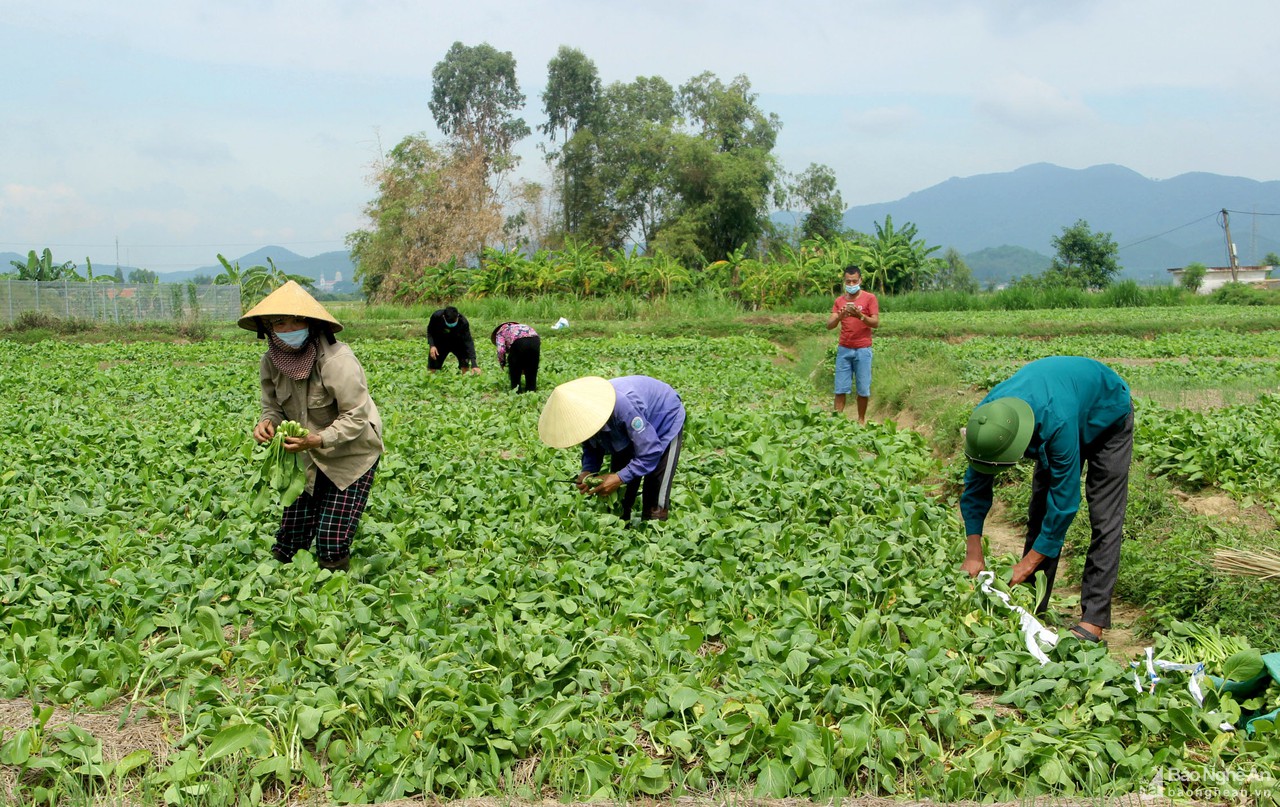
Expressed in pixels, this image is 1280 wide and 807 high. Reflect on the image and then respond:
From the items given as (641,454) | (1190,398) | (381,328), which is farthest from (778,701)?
(381,328)

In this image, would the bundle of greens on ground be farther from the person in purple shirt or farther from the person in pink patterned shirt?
the person in pink patterned shirt

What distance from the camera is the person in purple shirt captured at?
218 inches

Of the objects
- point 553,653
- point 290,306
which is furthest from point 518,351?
point 553,653

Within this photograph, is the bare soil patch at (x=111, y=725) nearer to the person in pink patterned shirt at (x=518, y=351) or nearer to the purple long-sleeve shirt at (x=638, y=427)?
the purple long-sleeve shirt at (x=638, y=427)

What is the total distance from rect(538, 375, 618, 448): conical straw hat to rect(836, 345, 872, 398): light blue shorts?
18.3ft

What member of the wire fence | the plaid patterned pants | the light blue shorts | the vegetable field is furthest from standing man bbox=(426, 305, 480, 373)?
the wire fence

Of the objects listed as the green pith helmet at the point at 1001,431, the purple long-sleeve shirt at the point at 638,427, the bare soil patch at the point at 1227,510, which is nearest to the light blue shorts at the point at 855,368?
the bare soil patch at the point at 1227,510

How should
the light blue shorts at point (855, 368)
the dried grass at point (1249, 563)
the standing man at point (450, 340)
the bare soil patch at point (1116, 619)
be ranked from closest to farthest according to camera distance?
the dried grass at point (1249, 563), the bare soil patch at point (1116, 619), the light blue shorts at point (855, 368), the standing man at point (450, 340)

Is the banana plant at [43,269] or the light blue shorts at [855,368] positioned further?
the banana plant at [43,269]

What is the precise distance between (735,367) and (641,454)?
30.0ft

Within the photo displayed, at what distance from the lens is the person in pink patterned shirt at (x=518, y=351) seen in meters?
11.5

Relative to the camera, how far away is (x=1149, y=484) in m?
6.80

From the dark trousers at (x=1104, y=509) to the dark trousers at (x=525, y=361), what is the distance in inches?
297

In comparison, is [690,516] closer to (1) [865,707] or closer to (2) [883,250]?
(1) [865,707]
